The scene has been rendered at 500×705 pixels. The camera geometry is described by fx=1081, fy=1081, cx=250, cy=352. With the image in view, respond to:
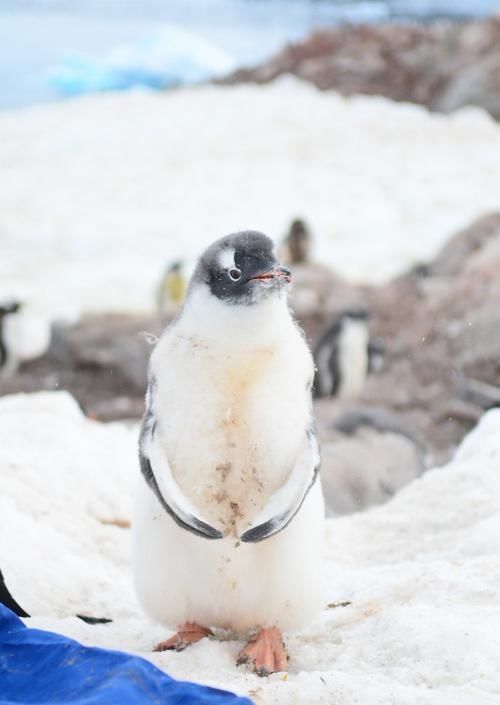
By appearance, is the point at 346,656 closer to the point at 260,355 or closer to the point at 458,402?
the point at 260,355

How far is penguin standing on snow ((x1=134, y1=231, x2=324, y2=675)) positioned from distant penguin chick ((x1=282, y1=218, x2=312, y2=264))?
7945 mm

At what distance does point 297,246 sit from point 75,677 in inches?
336

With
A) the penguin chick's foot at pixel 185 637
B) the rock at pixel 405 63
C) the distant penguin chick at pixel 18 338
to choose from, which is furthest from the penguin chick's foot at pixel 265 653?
the rock at pixel 405 63

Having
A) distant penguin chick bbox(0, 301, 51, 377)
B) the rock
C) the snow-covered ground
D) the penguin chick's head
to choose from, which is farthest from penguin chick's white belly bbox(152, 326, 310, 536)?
the rock

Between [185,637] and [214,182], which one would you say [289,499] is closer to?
[185,637]

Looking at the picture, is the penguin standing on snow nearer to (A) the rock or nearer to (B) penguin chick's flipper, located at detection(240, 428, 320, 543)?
(B) penguin chick's flipper, located at detection(240, 428, 320, 543)

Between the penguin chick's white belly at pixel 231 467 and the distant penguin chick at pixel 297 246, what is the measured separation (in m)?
7.95

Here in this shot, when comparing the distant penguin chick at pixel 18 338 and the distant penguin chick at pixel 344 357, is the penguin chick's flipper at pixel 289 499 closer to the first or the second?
the distant penguin chick at pixel 344 357

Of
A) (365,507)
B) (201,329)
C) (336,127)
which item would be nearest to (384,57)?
(336,127)

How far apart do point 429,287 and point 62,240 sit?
4960 millimetres

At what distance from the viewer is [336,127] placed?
17.0 meters

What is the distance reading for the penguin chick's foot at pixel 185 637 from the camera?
2408 mm

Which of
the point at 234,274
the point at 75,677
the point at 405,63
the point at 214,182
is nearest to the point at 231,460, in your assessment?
the point at 234,274

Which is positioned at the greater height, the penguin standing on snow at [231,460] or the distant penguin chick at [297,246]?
the distant penguin chick at [297,246]
